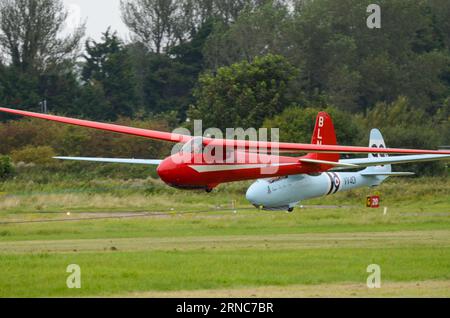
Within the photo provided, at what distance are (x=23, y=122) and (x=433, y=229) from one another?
1364 inches

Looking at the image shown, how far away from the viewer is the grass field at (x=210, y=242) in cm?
1859

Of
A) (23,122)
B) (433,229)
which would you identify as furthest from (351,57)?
(433,229)

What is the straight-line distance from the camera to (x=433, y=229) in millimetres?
29906

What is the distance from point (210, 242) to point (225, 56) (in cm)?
6305

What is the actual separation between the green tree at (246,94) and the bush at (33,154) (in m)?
11.5

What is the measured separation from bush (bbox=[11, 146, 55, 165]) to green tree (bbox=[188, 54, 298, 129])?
11527 mm

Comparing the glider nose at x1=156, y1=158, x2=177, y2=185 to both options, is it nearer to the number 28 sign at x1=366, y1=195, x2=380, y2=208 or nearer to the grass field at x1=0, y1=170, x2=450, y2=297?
the grass field at x1=0, y1=170, x2=450, y2=297

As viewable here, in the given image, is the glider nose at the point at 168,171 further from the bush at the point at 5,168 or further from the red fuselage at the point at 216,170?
the bush at the point at 5,168

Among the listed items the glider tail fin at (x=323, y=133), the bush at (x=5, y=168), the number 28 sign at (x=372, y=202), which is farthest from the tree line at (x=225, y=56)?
the glider tail fin at (x=323, y=133)

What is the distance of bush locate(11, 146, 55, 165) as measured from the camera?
52463 mm

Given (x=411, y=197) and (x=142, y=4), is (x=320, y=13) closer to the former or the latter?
(x=142, y=4)

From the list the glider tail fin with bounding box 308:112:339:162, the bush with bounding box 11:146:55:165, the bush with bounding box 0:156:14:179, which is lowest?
the bush with bounding box 0:156:14:179

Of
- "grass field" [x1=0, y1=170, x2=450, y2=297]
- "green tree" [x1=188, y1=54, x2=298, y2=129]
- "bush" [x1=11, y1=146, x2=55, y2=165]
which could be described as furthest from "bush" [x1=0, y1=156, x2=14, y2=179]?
"green tree" [x1=188, y1=54, x2=298, y2=129]

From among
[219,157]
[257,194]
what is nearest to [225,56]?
[257,194]
